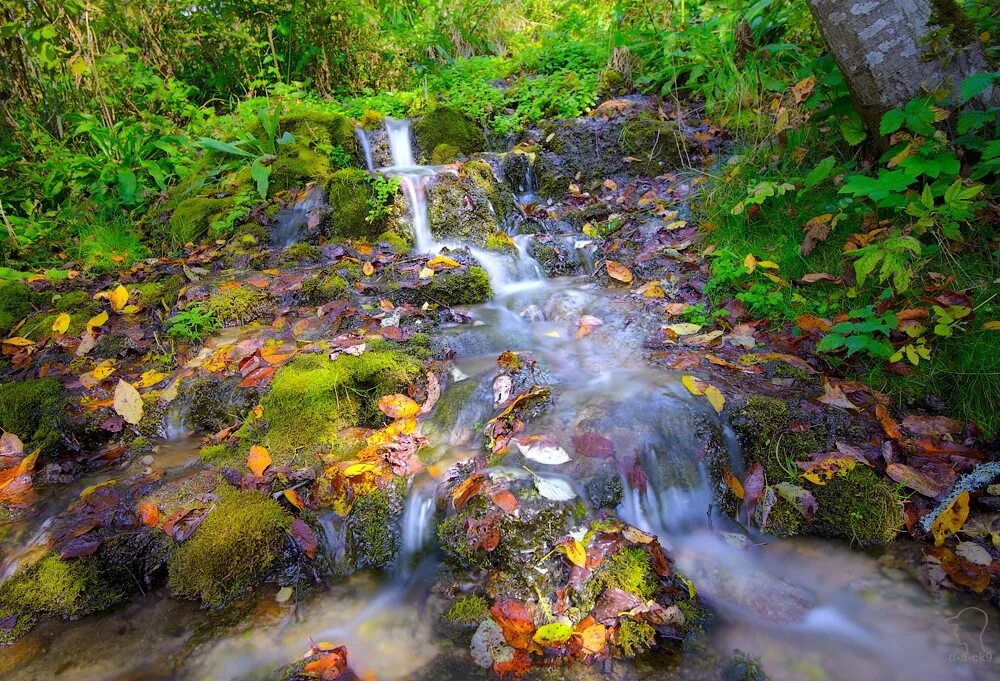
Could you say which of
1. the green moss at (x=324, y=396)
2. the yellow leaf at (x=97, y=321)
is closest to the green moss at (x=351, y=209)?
the yellow leaf at (x=97, y=321)

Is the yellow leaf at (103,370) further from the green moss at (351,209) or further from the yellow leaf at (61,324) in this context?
the green moss at (351,209)

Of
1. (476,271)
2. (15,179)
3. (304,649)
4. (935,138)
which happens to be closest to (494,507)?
(304,649)

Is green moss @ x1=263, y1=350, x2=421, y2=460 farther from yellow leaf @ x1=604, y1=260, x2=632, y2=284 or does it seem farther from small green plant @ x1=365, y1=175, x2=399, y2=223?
small green plant @ x1=365, y1=175, x2=399, y2=223

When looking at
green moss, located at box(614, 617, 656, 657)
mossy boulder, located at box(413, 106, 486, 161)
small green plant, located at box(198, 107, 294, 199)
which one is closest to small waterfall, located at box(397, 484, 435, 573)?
green moss, located at box(614, 617, 656, 657)

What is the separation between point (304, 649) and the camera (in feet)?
7.43

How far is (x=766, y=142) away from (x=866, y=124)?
43.4 inches

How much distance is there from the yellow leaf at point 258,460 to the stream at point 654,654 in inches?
22.9

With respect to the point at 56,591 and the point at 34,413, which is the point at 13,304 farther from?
the point at 56,591

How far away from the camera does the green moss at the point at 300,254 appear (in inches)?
210

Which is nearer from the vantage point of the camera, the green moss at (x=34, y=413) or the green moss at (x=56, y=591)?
the green moss at (x=56, y=591)

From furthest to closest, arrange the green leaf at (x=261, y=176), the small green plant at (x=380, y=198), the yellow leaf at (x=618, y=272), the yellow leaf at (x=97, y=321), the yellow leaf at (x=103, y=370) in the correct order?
1. the green leaf at (x=261, y=176)
2. the small green plant at (x=380, y=198)
3. the yellow leaf at (x=618, y=272)
4. the yellow leaf at (x=97, y=321)
5. the yellow leaf at (x=103, y=370)

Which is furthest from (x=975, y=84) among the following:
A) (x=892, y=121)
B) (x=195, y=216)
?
(x=195, y=216)

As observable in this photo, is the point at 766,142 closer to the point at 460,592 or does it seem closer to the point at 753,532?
the point at 753,532

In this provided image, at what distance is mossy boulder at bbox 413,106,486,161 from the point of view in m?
7.26
